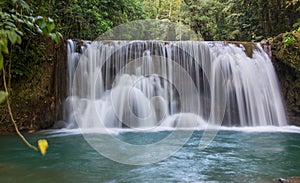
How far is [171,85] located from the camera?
957 cm

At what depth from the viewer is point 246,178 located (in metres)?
3.59

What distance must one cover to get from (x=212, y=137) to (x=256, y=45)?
4810 millimetres

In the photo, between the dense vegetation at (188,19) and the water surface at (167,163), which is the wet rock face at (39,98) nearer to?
the dense vegetation at (188,19)

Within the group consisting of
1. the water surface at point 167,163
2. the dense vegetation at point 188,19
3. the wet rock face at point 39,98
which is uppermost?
the dense vegetation at point 188,19

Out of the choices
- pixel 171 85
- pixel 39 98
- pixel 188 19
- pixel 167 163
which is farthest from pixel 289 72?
pixel 188 19

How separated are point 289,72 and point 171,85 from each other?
3911mm

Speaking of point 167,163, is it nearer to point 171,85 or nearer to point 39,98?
point 39,98

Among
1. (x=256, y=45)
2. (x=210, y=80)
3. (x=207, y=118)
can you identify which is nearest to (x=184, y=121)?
(x=207, y=118)

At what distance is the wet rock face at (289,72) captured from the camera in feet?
29.1

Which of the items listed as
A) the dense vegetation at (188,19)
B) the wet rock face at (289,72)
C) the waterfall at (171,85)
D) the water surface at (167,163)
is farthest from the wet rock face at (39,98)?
the wet rock face at (289,72)

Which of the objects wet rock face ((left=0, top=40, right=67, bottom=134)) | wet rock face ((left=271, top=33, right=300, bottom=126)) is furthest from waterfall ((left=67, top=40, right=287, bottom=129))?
wet rock face ((left=0, top=40, right=67, bottom=134))

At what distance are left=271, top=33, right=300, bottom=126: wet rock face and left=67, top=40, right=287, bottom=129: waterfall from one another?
23 cm

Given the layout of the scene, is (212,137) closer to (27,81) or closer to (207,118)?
(207,118)

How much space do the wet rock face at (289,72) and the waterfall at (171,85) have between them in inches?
9.1
